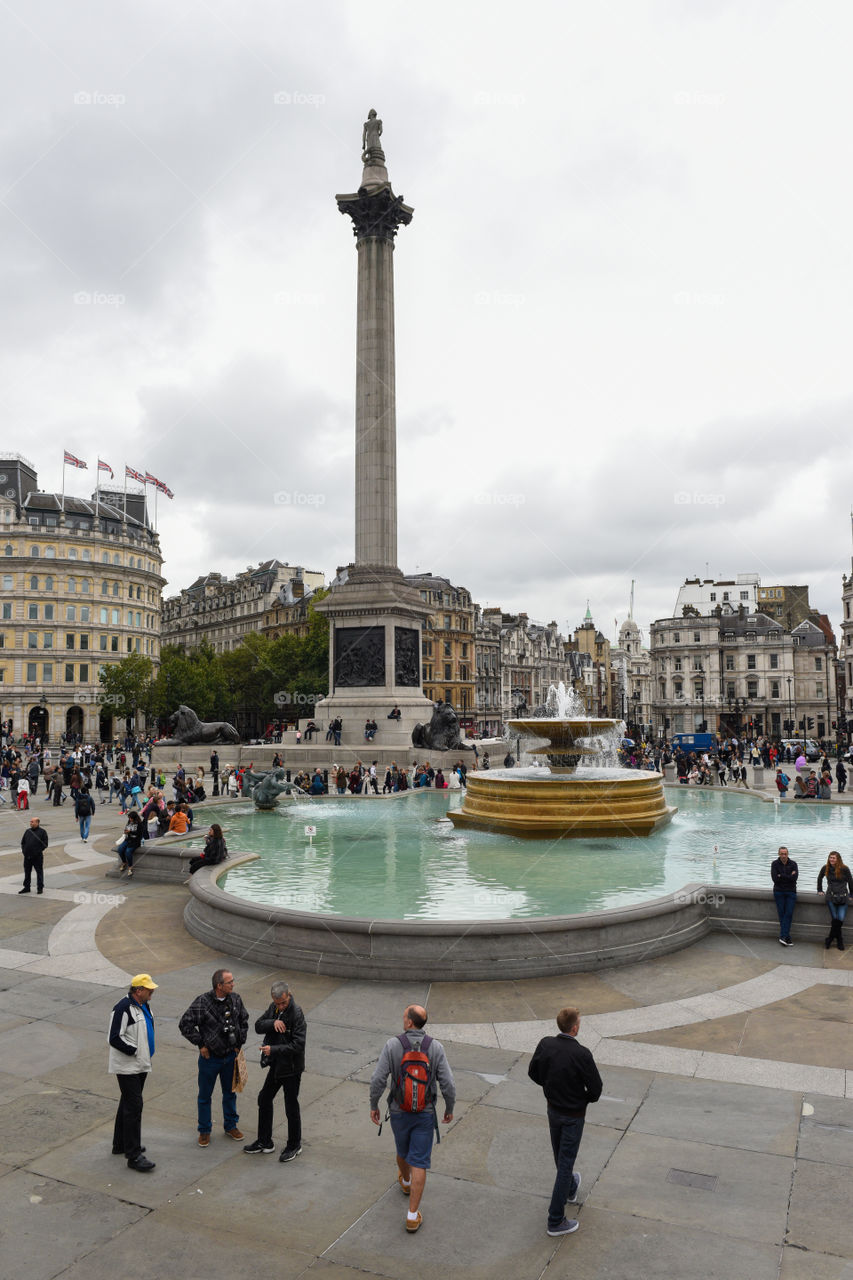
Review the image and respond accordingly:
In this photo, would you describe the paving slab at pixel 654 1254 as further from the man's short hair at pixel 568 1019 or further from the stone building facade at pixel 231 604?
the stone building facade at pixel 231 604

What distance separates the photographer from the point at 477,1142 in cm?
633

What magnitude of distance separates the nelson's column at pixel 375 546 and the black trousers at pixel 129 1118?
3065 centimetres

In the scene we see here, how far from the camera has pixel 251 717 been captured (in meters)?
100

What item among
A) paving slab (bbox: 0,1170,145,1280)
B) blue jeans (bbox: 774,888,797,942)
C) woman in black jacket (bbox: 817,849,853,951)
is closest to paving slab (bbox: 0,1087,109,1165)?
paving slab (bbox: 0,1170,145,1280)

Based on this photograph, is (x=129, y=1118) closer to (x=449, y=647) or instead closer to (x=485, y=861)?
(x=485, y=861)

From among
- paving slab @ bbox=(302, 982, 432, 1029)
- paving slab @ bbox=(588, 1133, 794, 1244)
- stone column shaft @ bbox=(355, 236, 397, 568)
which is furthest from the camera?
stone column shaft @ bbox=(355, 236, 397, 568)

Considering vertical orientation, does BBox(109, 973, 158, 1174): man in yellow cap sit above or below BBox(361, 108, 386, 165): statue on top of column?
below

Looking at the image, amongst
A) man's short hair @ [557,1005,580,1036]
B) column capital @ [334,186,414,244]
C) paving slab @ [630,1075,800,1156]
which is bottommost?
paving slab @ [630,1075,800,1156]

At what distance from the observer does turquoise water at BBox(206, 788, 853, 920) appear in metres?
12.6

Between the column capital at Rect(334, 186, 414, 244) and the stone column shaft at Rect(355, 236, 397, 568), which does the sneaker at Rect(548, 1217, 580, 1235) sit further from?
the column capital at Rect(334, 186, 414, 244)

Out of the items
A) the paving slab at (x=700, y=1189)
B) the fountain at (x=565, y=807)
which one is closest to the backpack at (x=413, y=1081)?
the paving slab at (x=700, y=1189)

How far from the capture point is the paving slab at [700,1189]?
5289mm

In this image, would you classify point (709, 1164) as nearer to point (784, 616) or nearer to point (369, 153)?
point (369, 153)

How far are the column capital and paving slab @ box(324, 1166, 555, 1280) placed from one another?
43722 millimetres
